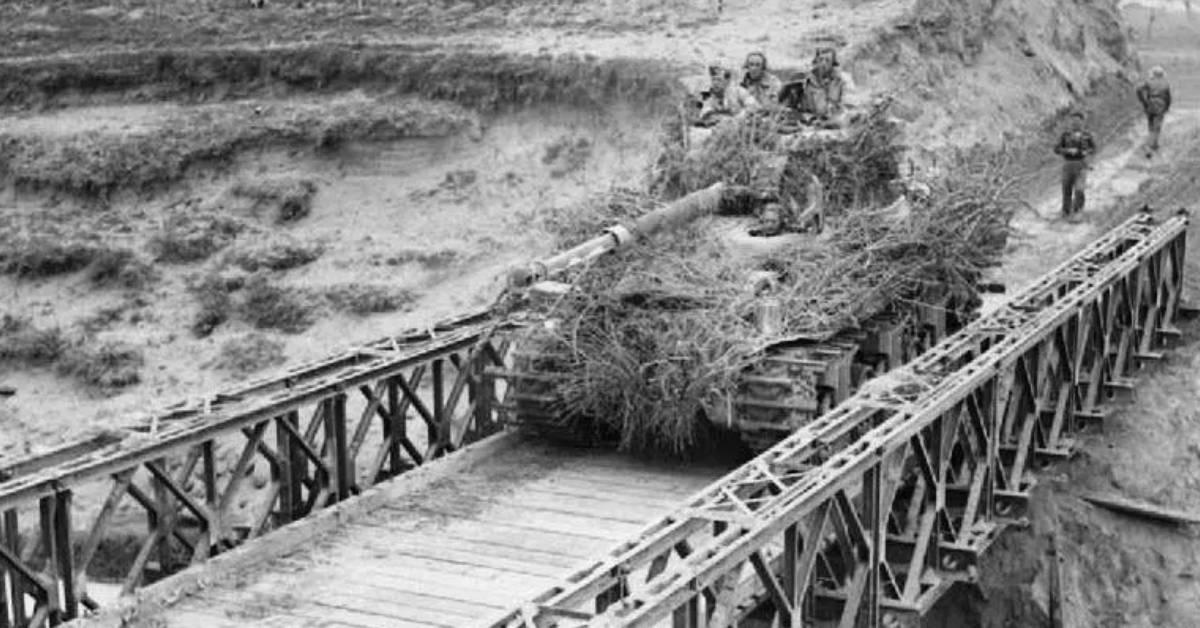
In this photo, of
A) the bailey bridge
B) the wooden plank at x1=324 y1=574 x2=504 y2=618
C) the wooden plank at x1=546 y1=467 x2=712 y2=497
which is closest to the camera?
the bailey bridge

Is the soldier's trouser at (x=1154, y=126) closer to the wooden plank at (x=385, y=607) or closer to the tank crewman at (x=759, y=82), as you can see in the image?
the tank crewman at (x=759, y=82)

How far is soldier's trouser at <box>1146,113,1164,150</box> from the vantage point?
3209 centimetres

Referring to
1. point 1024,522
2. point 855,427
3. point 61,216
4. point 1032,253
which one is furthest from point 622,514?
point 61,216

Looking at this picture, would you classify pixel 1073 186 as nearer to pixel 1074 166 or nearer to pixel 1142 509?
pixel 1074 166

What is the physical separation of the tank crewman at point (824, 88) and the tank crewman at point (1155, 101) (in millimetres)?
14289

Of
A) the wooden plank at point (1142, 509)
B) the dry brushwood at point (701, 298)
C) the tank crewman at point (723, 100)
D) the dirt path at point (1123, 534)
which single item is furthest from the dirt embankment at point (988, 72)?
the dry brushwood at point (701, 298)

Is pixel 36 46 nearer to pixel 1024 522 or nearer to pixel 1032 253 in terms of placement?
pixel 1032 253

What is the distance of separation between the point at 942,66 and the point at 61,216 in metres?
17.8

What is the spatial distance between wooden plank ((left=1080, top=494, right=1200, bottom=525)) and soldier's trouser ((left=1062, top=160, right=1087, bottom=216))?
913cm

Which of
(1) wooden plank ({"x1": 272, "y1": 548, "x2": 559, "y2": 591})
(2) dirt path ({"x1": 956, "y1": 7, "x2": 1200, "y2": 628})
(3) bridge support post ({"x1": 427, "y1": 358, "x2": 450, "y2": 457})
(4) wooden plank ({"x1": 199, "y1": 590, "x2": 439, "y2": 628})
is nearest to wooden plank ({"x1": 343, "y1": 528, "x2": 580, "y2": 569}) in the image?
(1) wooden plank ({"x1": 272, "y1": 548, "x2": 559, "y2": 591})

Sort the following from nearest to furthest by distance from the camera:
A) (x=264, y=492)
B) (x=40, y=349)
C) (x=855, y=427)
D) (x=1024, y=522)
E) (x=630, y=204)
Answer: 1. (x=855, y=427)
2. (x=1024, y=522)
3. (x=630, y=204)
4. (x=264, y=492)
5. (x=40, y=349)

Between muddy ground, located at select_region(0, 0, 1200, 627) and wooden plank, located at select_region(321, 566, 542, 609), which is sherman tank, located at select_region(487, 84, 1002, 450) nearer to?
wooden plank, located at select_region(321, 566, 542, 609)

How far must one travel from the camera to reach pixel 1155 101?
32094mm

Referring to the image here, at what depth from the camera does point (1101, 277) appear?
1878cm
